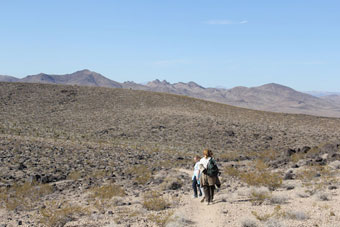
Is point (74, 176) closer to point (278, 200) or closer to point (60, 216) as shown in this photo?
point (60, 216)

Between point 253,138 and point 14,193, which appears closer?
point 14,193

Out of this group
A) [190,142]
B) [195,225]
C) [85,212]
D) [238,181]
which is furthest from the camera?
[190,142]

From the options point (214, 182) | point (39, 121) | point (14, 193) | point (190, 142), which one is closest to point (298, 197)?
point (214, 182)

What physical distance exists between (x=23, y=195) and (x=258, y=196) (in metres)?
9.80

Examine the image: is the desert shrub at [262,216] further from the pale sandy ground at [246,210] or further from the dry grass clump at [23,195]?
the dry grass clump at [23,195]

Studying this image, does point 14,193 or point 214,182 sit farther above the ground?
point 214,182

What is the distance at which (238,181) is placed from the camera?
18.5 meters

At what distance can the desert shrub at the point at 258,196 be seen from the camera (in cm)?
1303

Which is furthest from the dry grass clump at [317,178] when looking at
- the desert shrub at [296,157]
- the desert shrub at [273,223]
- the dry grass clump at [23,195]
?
the dry grass clump at [23,195]

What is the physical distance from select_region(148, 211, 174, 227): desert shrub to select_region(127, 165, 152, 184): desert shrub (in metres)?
6.73

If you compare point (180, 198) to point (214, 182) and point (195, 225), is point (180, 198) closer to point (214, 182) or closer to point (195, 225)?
point (214, 182)

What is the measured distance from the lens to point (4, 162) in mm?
21922

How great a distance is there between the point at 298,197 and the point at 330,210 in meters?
2.33

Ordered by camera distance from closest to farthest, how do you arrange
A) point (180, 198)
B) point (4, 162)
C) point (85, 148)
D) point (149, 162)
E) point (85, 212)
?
point (85, 212) < point (180, 198) < point (4, 162) < point (149, 162) < point (85, 148)
